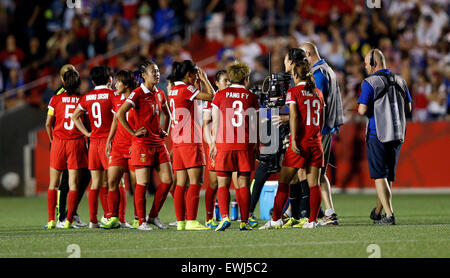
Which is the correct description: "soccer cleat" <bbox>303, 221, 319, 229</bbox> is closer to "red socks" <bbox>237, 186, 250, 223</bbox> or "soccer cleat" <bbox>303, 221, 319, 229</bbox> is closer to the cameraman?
the cameraman

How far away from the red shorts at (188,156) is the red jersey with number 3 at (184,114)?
0.20ft

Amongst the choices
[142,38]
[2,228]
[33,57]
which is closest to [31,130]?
[33,57]

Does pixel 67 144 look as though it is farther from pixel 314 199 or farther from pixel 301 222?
pixel 314 199

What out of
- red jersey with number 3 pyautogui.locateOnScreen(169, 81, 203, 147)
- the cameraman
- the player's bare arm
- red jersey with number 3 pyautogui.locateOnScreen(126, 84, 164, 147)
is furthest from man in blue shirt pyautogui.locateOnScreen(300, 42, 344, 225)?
the player's bare arm

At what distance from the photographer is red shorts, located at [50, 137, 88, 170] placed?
36.3ft

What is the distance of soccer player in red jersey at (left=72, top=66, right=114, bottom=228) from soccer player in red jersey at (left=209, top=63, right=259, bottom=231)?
1.74 m

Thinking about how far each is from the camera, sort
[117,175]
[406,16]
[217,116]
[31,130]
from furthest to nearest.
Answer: [406,16] < [31,130] < [117,175] < [217,116]

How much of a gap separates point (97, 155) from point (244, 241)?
302 cm

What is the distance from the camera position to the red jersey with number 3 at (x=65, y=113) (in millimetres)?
11117

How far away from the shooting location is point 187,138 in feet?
33.4

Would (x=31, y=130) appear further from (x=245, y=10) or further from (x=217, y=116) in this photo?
(x=217, y=116)

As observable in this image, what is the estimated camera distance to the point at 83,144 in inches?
441
